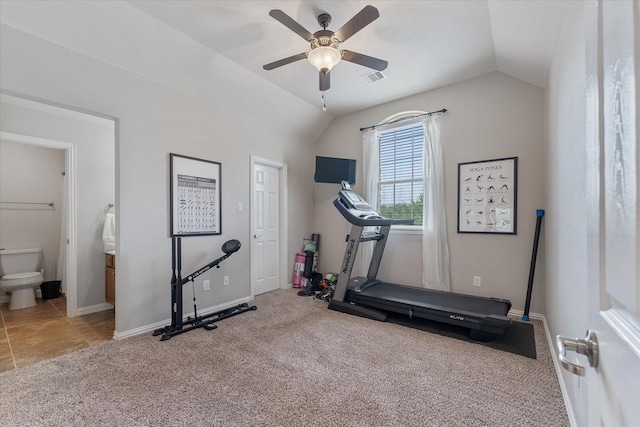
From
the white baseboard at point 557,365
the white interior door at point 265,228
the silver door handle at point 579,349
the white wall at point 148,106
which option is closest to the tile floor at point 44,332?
the white wall at point 148,106

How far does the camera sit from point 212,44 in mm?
2889

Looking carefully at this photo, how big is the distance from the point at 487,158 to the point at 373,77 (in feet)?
5.63

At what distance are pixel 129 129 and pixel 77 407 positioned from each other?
2.35 metres

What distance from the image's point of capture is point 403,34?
2734 mm

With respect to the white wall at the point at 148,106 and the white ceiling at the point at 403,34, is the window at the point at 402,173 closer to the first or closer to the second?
the white ceiling at the point at 403,34

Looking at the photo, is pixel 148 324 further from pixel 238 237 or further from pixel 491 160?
pixel 491 160

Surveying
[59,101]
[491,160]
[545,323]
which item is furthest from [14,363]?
[491,160]

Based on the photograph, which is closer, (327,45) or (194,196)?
(327,45)

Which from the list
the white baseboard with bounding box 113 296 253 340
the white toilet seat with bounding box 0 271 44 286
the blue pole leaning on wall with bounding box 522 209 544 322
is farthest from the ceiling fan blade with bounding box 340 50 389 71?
the white toilet seat with bounding box 0 271 44 286

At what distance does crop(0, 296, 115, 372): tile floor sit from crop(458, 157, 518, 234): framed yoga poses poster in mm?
4211

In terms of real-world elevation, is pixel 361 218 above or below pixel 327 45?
below

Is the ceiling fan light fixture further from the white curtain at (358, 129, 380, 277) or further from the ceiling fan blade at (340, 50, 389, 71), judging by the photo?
the white curtain at (358, 129, 380, 277)

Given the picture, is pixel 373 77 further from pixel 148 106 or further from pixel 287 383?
pixel 287 383

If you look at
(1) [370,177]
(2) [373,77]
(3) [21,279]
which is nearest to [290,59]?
(2) [373,77]
